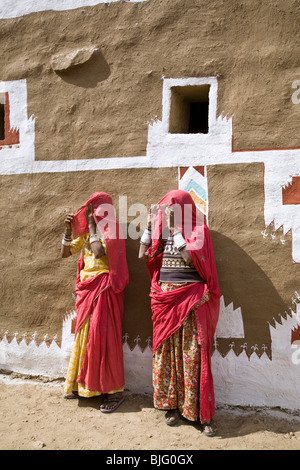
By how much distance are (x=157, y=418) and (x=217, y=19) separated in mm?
3361

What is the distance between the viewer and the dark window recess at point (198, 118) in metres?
4.51

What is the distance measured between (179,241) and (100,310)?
2.93 feet

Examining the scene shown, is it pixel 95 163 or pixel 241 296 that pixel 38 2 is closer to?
pixel 95 163

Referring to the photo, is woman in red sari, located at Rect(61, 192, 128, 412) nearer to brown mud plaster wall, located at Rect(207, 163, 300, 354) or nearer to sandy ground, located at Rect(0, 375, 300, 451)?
sandy ground, located at Rect(0, 375, 300, 451)

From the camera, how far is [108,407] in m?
3.53

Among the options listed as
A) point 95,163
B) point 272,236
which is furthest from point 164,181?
point 272,236

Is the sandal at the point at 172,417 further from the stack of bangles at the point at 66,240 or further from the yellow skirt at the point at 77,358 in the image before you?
the stack of bangles at the point at 66,240

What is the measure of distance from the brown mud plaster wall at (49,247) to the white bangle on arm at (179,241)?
23.2 inches

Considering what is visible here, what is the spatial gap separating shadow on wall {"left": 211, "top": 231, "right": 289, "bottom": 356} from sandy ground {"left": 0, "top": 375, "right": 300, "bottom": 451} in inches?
21.8

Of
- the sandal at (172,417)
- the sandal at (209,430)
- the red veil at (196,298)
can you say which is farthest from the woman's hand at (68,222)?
the sandal at (209,430)

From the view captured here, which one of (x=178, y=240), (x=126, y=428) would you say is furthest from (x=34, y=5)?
(x=126, y=428)

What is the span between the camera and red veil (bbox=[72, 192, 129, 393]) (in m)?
3.52

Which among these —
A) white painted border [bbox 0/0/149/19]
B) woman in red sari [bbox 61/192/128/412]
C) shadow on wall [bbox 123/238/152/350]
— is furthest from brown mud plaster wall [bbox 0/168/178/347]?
white painted border [bbox 0/0/149/19]

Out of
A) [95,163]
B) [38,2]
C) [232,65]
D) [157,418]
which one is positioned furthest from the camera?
[38,2]
